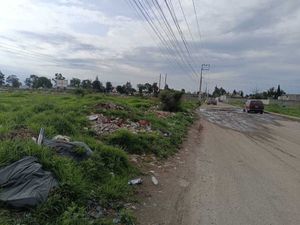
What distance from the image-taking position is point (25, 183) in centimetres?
494

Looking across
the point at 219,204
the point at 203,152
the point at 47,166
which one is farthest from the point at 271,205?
the point at 203,152

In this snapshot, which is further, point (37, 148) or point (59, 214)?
point (37, 148)

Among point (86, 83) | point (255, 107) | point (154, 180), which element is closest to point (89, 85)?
point (86, 83)

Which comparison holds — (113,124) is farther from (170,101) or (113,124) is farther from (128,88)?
(128,88)

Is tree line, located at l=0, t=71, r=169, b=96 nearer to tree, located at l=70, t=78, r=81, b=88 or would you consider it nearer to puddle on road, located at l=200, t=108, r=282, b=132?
tree, located at l=70, t=78, r=81, b=88

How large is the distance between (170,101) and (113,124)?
55.9ft

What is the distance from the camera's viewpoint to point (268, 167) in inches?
350

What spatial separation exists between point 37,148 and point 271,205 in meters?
3.98

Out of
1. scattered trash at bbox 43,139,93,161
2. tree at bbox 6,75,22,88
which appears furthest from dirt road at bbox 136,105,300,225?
tree at bbox 6,75,22,88

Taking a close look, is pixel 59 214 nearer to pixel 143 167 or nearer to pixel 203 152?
pixel 143 167

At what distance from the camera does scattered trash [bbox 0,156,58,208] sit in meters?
4.63

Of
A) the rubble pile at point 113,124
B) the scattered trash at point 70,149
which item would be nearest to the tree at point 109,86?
the rubble pile at point 113,124

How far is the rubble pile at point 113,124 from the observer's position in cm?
1124

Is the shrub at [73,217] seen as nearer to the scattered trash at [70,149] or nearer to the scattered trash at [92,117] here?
the scattered trash at [70,149]
